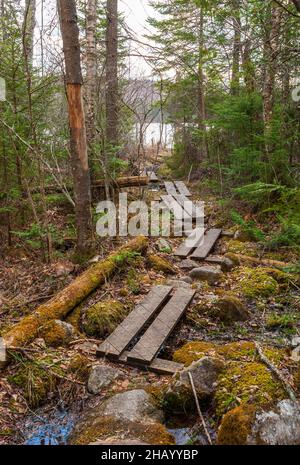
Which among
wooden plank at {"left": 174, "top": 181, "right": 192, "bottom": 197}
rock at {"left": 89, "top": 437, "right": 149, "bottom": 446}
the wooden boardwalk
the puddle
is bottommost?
the puddle

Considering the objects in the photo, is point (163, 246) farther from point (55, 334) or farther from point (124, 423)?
point (124, 423)

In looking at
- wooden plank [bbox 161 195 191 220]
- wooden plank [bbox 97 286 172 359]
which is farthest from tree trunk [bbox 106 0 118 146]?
wooden plank [bbox 97 286 172 359]

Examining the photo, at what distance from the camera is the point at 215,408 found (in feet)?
9.91

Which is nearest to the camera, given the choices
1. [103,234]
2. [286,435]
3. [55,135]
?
[286,435]

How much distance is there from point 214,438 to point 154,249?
187 inches

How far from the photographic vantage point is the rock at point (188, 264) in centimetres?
660

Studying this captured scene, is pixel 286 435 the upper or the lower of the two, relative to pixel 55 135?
Result: lower

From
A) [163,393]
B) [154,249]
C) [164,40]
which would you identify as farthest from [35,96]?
[164,40]

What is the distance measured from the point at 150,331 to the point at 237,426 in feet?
6.32

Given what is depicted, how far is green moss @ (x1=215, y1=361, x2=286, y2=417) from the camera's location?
287cm

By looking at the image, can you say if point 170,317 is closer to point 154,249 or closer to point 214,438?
point 214,438

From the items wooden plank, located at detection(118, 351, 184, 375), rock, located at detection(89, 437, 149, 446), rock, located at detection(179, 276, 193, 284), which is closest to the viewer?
rock, located at detection(89, 437, 149, 446)

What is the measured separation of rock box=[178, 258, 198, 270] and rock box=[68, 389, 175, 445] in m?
3.52

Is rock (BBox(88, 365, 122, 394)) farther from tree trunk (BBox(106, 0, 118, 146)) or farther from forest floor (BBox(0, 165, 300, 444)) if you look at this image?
tree trunk (BBox(106, 0, 118, 146))
